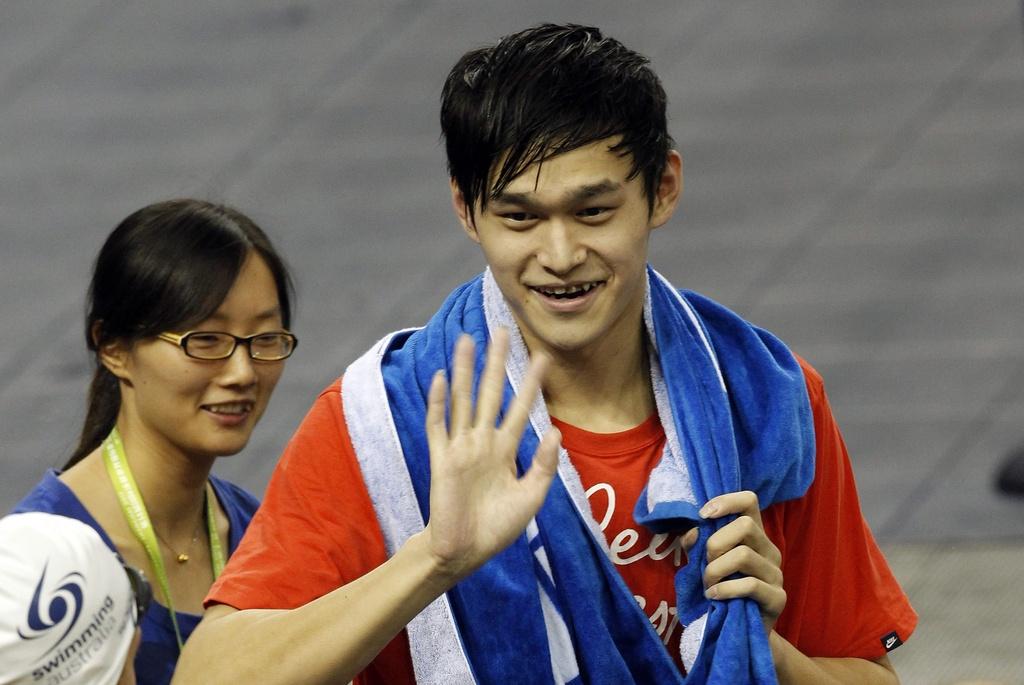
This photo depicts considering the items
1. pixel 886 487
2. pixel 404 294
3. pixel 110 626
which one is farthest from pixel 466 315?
pixel 404 294

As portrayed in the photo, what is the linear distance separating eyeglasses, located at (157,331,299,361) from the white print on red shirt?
1368mm

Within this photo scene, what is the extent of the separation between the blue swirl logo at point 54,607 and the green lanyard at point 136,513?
0.96 meters

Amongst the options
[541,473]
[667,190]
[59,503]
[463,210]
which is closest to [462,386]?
[541,473]

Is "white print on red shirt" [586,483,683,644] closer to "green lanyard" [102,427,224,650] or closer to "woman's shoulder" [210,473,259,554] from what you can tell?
"green lanyard" [102,427,224,650]

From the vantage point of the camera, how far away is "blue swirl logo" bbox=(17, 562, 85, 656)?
2.47 m

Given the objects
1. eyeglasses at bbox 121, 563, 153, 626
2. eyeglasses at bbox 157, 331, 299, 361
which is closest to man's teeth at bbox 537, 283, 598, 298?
eyeglasses at bbox 121, 563, 153, 626

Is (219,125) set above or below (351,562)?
above

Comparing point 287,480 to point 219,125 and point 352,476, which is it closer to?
point 352,476

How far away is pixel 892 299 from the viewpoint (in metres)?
7.86

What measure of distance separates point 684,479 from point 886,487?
462 cm

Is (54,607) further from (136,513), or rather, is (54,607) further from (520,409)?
(136,513)

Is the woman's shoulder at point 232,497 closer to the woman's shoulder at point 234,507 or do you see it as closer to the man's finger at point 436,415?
the woman's shoulder at point 234,507

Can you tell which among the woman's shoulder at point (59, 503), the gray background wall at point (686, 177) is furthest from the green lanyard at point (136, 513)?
the gray background wall at point (686, 177)

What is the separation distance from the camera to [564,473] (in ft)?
8.10
